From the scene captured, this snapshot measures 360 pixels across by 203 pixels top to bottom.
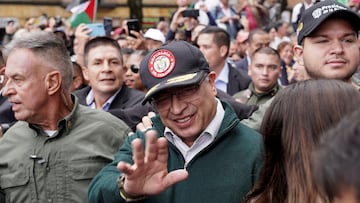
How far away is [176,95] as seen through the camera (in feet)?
9.91

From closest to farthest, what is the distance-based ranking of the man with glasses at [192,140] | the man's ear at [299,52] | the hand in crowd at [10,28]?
the man with glasses at [192,140] < the man's ear at [299,52] < the hand in crowd at [10,28]

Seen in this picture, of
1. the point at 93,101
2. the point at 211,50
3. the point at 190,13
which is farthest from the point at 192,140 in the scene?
the point at 190,13

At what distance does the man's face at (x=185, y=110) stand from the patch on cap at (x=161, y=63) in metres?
0.08

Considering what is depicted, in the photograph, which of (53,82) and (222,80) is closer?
(53,82)

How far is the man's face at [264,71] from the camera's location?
7160mm

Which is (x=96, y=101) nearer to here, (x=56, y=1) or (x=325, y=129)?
(x=325, y=129)

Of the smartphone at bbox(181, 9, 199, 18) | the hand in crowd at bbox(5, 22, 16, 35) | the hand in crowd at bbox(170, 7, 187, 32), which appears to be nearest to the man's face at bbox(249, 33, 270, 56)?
the smartphone at bbox(181, 9, 199, 18)

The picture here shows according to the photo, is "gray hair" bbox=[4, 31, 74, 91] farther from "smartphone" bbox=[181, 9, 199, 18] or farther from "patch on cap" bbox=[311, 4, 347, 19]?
"smartphone" bbox=[181, 9, 199, 18]

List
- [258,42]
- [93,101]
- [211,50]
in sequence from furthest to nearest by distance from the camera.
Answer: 1. [258,42]
2. [211,50]
3. [93,101]

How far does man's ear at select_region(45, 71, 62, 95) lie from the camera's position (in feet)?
12.5

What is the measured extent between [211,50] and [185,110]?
523 centimetres

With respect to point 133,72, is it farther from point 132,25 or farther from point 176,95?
point 176,95

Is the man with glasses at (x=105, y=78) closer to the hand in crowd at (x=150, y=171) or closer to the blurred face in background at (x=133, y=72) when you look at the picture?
the blurred face in background at (x=133, y=72)

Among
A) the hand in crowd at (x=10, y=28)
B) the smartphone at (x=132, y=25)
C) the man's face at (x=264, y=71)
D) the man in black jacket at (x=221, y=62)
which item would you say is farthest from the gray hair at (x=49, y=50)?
the hand in crowd at (x=10, y=28)
